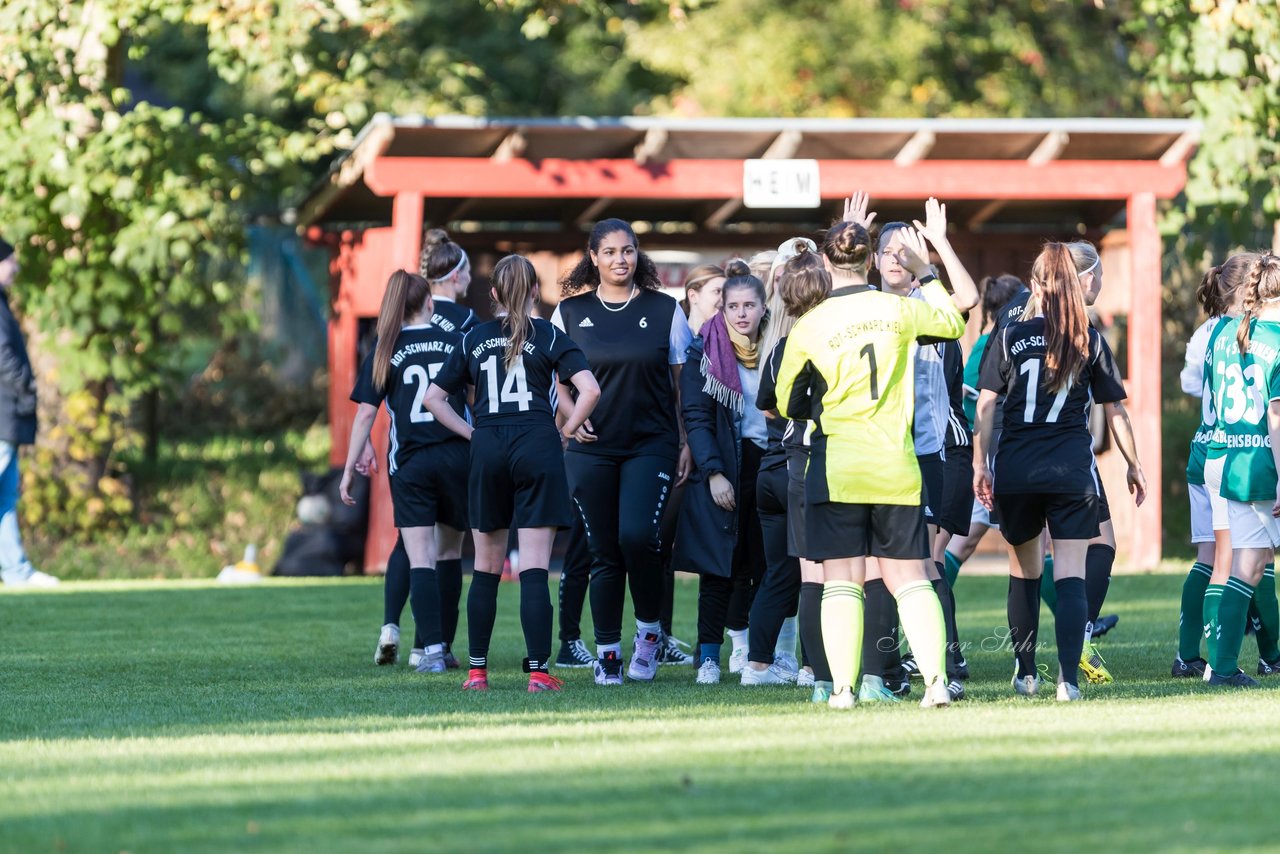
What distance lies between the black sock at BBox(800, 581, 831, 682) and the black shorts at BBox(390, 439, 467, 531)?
1.87 m

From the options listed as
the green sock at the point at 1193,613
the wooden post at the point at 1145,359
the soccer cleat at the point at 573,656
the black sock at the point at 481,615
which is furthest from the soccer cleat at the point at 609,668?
the wooden post at the point at 1145,359

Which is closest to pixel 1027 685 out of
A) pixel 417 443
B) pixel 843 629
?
pixel 843 629

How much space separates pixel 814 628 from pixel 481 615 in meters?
1.40

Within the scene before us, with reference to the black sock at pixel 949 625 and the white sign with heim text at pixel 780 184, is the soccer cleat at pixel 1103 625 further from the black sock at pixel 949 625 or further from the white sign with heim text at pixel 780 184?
the white sign with heim text at pixel 780 184

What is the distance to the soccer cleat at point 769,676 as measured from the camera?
8023 mm

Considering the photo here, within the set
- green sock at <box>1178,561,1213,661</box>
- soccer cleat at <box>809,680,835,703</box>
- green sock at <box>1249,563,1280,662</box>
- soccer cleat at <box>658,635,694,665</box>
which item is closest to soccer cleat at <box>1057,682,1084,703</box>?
soccer cleat at <box>809,680,835,703</box>

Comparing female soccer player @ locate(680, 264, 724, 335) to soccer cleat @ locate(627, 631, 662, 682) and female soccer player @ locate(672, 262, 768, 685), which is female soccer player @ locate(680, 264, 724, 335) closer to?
female soccer player @ locate(672, 262, 768, 685)

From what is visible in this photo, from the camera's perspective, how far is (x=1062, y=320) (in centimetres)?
717

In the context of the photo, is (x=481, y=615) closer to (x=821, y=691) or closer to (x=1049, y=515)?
(x=821, y=691)

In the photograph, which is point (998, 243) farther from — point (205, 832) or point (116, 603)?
point (205, 832)

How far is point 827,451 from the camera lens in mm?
6922

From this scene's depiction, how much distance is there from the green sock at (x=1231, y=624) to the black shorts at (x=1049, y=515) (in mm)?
761

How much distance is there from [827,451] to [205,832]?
2961mm

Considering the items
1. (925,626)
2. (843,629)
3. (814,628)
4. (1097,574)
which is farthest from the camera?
(1097,574)
